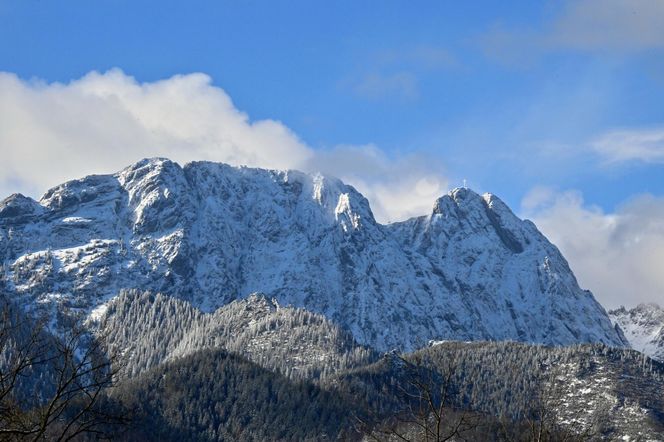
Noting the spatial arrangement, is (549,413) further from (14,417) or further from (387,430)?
(14,417)

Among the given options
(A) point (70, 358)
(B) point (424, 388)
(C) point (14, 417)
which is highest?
(B) point (424, 388)

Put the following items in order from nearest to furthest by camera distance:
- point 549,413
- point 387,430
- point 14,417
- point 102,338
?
point 14,417 < point 102,338 < point 387,430 < point 549,413

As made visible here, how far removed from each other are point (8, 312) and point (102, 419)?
14.3 feet

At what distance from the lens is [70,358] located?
27.9 m

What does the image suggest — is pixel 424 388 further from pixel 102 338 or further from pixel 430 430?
pixel 102 338

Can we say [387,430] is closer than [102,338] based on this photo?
No

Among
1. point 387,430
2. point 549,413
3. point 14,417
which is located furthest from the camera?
point 549,413

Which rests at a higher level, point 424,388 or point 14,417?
point 424,388

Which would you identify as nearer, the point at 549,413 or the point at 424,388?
the point at 424,388

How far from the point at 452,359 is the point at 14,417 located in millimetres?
12605

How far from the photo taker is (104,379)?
93.2 ft

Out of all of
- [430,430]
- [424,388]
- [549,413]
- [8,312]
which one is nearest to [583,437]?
[549,413]

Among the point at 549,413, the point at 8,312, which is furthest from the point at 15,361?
the point at 549,413

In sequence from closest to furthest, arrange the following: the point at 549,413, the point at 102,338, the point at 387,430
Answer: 1. the point at 102,338
2. the point at 387,430
3. the point at 549,413
